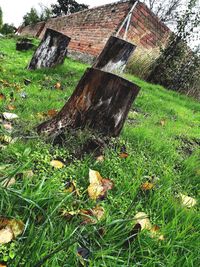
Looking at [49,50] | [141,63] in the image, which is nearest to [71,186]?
[49,50]

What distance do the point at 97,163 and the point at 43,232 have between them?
929 mm

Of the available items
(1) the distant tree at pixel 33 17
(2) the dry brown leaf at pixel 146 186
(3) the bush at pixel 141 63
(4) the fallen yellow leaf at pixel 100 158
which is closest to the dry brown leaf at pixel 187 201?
(2) the dry brown leaf at pixel 146 186

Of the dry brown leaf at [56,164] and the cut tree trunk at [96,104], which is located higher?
the cut tree trunk at [96,104]

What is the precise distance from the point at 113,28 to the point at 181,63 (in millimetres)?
2936

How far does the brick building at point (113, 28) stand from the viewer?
426 inches

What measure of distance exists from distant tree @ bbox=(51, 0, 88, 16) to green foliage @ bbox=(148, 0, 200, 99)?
832 inches

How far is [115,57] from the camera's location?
13.1ft

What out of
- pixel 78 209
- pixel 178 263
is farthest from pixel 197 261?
pixel 78 209

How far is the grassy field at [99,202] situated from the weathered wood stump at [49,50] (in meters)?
2.90

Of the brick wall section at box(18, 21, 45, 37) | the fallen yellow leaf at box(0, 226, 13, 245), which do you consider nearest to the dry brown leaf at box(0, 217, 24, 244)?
the fallen yellow leaf at box(0, 226, 13, 245)

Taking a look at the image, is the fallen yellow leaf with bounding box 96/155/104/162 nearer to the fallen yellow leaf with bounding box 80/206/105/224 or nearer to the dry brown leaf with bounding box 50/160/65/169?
the dry brown leaf with bounding box 50/160/65/169

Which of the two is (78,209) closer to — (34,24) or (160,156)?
(160,156)

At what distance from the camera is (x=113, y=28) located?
1074 centimetres

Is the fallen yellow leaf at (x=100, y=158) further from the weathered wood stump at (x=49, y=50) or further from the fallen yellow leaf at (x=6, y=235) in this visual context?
the weathered wood stump at (x=49, y=50)
